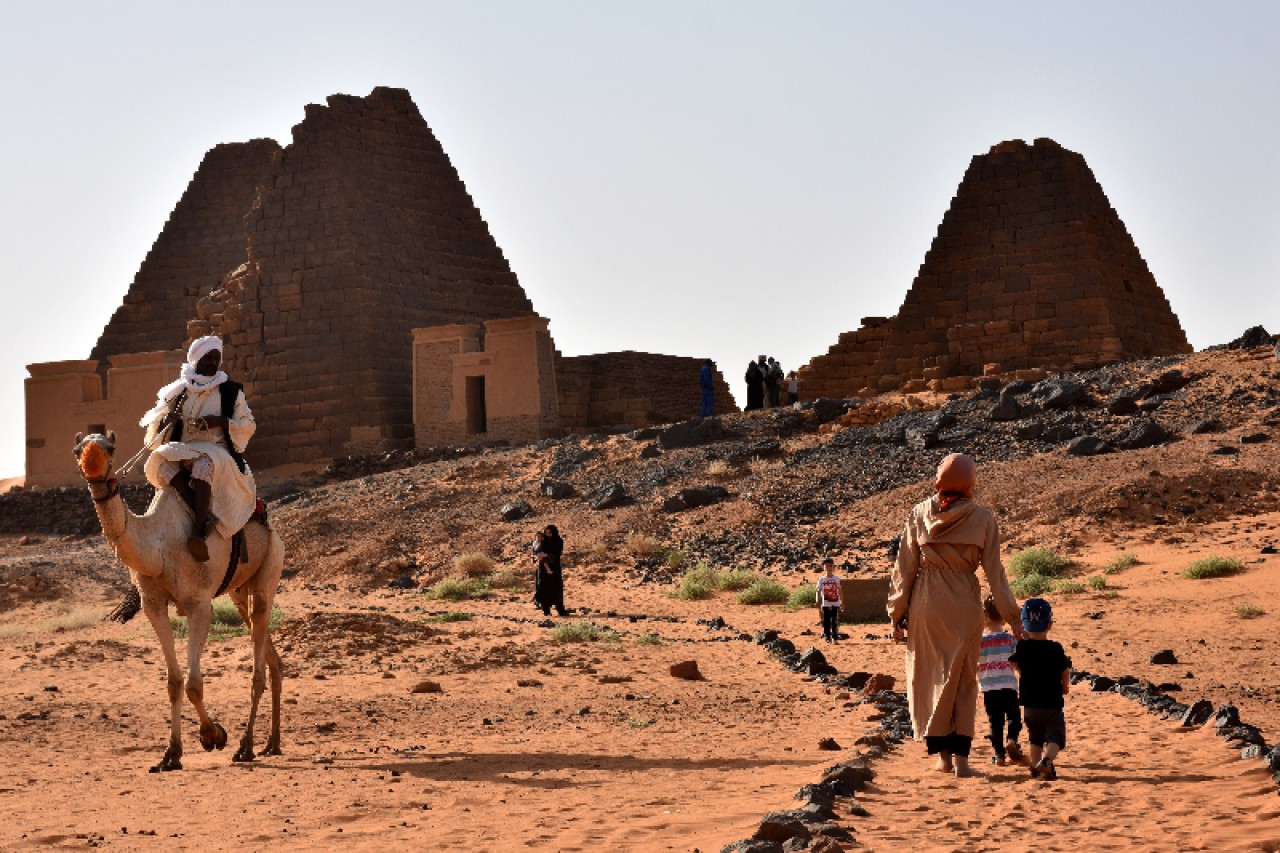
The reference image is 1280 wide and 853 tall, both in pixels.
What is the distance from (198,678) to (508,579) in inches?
536

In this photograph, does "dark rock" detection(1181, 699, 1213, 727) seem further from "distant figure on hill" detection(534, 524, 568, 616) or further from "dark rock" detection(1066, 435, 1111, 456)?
"dark rock" detection(1066, 435, 1111, 456)

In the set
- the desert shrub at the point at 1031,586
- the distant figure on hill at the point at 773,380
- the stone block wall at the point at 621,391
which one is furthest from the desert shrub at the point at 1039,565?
the stone block wall at the point at 621,391

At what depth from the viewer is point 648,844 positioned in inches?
289

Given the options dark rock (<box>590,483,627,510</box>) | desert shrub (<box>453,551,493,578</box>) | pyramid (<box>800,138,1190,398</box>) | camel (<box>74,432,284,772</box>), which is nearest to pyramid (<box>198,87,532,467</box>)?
pyramid (<box>800,138,1190,398</box>)

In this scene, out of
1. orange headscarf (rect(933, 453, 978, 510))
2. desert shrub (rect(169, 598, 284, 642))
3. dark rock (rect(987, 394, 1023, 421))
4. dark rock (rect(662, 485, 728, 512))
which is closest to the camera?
orange headscarf (rect(933, 453, 978, 510))

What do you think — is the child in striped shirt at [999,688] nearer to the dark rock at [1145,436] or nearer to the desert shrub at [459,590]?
the desert shrub at [459,590]

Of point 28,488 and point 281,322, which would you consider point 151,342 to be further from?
point 28,488

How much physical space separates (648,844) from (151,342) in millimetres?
48297

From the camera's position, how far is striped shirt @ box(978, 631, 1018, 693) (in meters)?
8.88

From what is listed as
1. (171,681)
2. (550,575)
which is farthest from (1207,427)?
(171,681)

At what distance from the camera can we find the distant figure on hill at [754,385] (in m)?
36.7

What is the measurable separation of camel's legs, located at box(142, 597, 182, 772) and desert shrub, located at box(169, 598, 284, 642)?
651 centimetres

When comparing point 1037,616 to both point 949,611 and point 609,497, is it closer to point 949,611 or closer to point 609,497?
point 949,611

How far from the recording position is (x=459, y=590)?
22.5 meters
